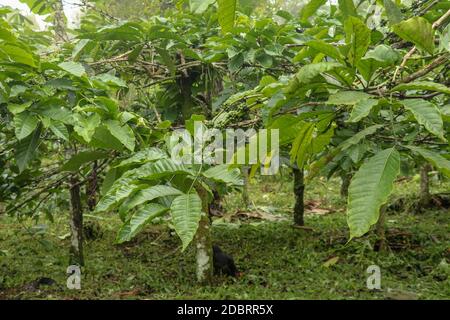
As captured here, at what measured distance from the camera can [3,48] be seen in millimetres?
1430

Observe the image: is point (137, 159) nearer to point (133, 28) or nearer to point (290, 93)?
point (290, 93)

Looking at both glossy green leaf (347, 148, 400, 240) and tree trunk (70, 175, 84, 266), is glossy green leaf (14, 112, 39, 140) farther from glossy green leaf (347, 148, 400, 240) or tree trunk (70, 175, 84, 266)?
tree trunk (70, 175, 84, 266)

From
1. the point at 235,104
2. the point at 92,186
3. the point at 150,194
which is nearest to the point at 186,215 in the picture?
the point at 150,194

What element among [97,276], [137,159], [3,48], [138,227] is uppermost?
[3,48]

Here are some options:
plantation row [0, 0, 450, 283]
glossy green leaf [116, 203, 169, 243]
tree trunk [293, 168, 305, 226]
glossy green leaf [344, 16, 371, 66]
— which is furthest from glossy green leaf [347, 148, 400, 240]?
tree trunk [293, 168, 305, 226]

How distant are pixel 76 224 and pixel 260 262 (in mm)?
1209

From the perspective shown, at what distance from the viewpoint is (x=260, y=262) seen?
3213 mm

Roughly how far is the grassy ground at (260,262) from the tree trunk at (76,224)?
0.10 metres

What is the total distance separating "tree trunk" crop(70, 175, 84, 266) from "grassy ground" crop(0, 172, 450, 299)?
0.10 m

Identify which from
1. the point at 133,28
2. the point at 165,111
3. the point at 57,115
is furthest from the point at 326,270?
the point at 57,115

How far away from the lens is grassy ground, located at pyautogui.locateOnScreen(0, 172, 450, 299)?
2.67m

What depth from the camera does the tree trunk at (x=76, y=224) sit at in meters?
3.04

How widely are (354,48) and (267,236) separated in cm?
300

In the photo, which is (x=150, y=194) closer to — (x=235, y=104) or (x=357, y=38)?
(x=357, y=38)
